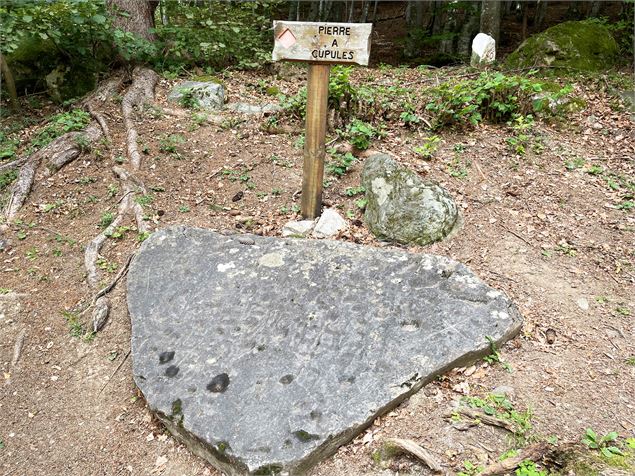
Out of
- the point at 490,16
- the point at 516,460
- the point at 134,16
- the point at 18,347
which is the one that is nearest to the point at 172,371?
the point at 18,347

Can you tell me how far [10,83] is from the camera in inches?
258

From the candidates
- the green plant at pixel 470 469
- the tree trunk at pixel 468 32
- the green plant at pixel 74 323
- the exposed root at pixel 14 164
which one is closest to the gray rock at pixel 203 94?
the exposed root at pixel 14 164

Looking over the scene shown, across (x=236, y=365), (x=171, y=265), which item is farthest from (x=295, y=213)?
(x=236, y=365)

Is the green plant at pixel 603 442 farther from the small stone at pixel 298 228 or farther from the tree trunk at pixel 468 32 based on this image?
the tree trunk at pixel 468 32

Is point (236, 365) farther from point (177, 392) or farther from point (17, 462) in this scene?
point (17, 462)

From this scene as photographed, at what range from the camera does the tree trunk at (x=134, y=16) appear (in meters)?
7.06

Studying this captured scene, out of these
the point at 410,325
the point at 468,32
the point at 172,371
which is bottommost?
the point at 172,371

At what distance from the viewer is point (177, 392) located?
9.48 ft

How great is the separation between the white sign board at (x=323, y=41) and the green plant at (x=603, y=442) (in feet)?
9.96

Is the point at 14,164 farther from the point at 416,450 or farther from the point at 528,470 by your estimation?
the point at 528,470

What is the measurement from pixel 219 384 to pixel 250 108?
15.7ft

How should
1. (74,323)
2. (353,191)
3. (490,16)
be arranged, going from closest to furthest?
(74,323)
(353,191)
(490,16)

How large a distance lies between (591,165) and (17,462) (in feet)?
19.8

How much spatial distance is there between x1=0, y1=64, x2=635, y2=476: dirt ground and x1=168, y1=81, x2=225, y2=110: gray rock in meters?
0.25
